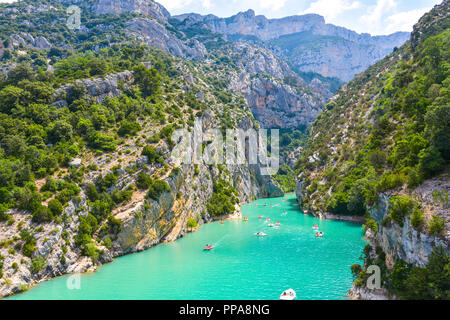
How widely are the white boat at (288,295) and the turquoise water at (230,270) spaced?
2.08 ft

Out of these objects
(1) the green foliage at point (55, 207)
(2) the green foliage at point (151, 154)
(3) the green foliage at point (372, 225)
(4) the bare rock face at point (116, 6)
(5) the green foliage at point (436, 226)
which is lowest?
(3) the green foliage at point (372, 225)

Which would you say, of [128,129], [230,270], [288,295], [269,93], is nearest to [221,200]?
[128,129]

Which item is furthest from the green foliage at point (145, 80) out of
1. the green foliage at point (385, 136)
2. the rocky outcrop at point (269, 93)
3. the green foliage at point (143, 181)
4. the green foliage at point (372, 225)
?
the rocky outcrop at point (269, 93)

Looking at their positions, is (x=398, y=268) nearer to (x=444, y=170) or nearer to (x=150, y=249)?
(x=444, y=170)

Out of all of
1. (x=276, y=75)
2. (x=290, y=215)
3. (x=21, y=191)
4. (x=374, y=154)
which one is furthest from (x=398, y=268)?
(x=276, y=75)

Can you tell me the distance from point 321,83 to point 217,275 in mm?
182742

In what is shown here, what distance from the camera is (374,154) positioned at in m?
37.2

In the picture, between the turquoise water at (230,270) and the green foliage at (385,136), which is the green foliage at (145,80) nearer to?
the turquoise water at (230,270)

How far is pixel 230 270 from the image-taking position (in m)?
32.5

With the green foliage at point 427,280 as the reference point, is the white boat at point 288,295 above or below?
below

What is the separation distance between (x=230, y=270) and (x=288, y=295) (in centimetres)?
991

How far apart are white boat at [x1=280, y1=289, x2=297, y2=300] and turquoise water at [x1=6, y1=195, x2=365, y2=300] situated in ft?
2.08

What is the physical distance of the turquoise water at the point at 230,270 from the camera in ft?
85.3

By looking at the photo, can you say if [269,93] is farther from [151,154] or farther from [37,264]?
[37,264]
